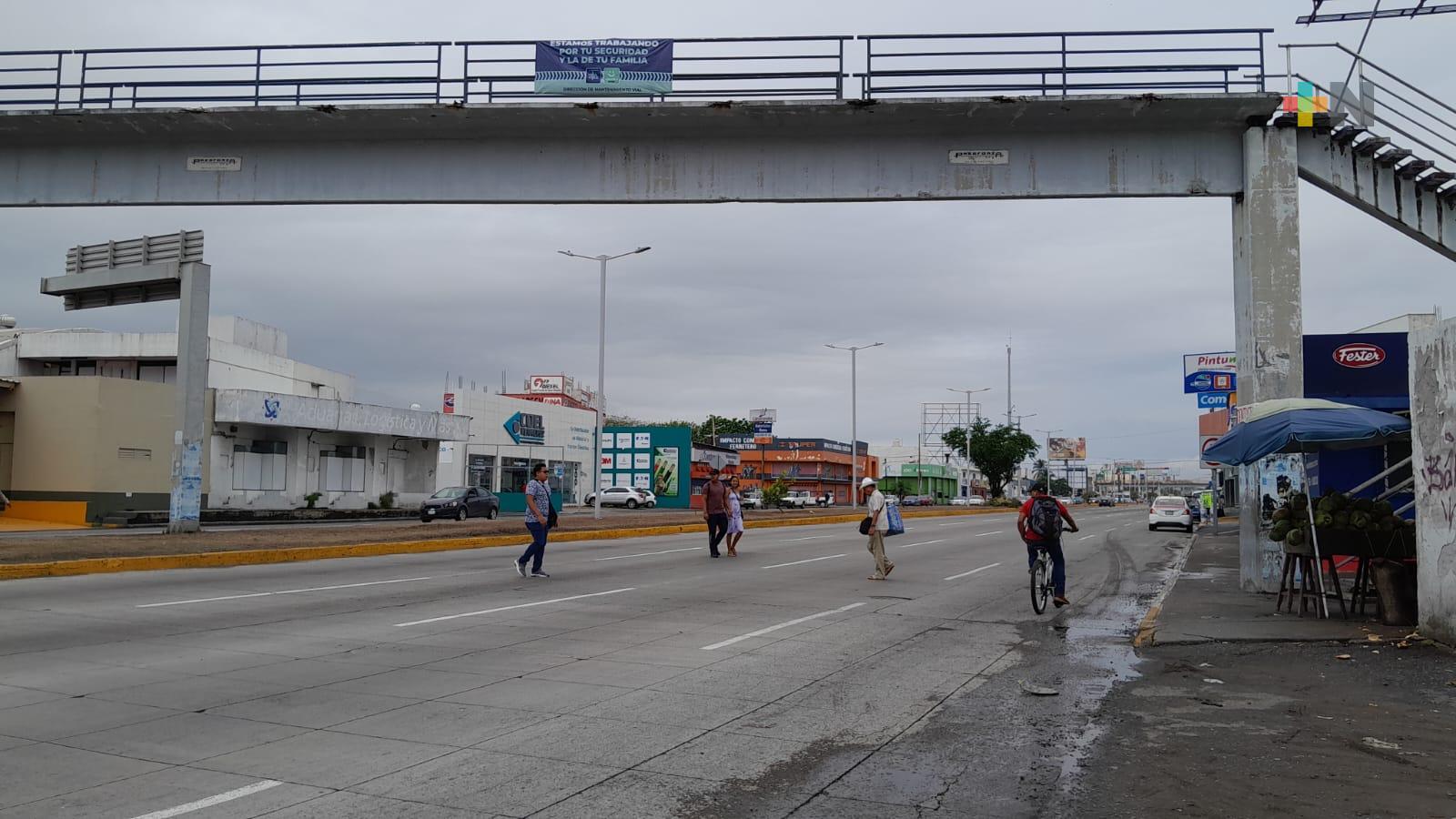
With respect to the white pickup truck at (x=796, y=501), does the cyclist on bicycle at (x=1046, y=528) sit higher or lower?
higher

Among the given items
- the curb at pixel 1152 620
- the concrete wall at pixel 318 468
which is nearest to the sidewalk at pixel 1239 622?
the curb at pixel 1152 620

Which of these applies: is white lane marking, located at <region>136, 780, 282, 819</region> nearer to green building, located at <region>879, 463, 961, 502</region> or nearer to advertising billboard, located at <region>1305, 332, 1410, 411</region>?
advertising billboard, located at <region>1305, 332, 1410, 411</region>

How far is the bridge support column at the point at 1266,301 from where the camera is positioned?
52.9 feet

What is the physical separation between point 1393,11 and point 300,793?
1894 centimetres

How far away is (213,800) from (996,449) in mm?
91683

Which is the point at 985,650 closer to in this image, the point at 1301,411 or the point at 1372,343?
the point at 1301,411

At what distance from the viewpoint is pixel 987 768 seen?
6.22 metres

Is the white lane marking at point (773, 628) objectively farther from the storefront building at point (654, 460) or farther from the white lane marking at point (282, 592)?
the storefront building at point (654, 460)

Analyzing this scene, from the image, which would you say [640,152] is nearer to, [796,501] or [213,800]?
[213,800]

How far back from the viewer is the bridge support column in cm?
1612

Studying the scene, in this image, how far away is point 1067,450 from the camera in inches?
6284

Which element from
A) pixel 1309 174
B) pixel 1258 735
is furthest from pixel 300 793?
pixel 1309 174

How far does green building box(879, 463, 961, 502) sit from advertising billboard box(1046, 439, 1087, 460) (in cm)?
1425

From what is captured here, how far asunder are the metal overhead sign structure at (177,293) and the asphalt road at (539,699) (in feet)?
36.1
